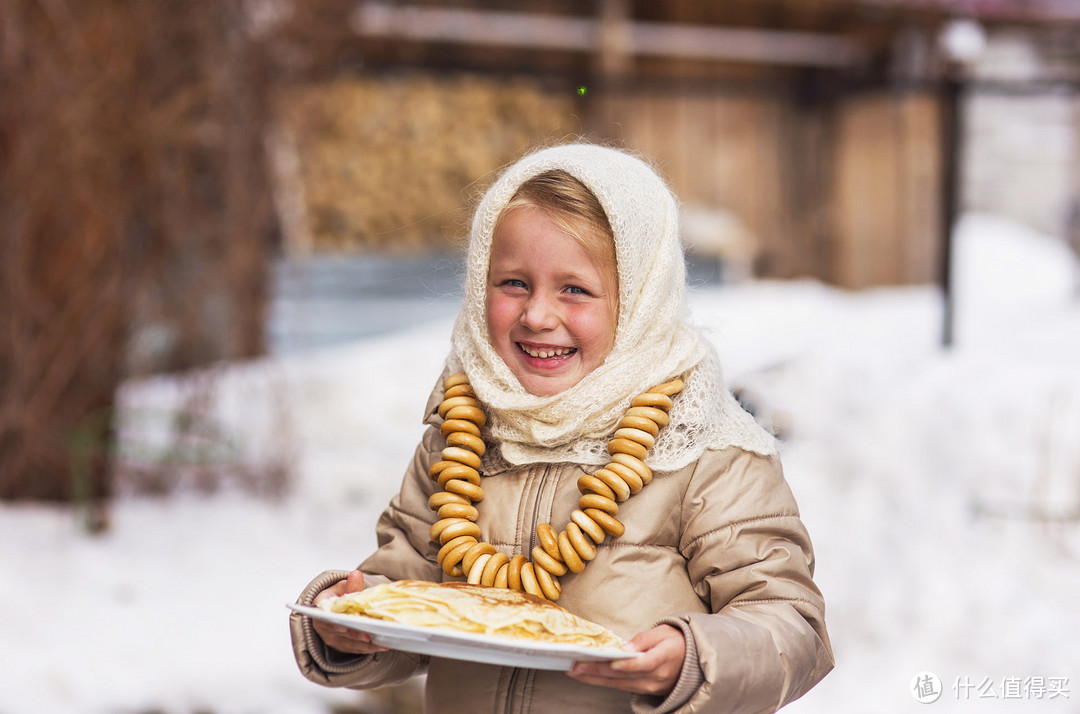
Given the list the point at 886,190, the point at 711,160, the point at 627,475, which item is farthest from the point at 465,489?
the point at 886,190

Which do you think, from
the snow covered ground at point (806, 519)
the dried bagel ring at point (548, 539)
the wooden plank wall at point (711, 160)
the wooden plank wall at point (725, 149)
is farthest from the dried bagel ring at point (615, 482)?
the wooden plank wall at point (725, 149)

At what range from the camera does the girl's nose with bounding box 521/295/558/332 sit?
141 cm

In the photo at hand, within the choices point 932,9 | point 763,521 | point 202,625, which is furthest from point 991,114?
point 763,521

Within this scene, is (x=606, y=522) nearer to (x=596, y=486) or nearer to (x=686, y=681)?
(x=596, y=486)

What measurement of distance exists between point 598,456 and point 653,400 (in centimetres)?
12

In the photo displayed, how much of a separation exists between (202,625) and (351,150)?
4.48m

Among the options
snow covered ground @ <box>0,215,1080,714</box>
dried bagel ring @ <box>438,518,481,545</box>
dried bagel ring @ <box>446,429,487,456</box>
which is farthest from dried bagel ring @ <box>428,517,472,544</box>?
snow covered ground @ <box>0,215,1080,714</box>

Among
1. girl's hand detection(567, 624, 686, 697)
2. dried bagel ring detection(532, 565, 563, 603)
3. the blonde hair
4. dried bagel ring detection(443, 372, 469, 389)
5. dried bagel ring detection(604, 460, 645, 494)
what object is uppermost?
the blonde hair

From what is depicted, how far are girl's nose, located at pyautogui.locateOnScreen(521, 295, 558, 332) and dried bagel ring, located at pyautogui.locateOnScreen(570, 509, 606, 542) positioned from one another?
0.26 metres

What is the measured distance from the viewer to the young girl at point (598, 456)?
54.3 inches

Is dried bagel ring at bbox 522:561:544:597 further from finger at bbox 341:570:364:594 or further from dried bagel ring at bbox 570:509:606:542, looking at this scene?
finger at bbox 341:570:364:594

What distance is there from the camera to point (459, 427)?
4.92ft

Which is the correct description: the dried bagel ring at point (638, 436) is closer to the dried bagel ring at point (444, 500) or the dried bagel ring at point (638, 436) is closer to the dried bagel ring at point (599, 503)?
the dried bagel ring at point (599, 503)

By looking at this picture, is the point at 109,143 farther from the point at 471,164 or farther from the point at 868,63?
the point at 868,63
